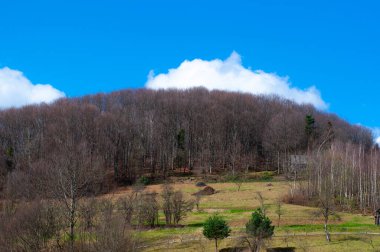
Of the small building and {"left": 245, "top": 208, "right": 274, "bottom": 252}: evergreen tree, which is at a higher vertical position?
the small building

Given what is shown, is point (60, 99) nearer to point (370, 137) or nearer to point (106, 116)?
point (106, 116)

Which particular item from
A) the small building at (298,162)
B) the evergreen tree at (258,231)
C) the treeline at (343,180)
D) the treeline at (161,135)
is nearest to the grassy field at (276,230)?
the evergreen tree at (258,231)

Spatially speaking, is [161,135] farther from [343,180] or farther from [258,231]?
[258,231]

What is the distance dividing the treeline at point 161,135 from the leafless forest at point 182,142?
0.26 meters

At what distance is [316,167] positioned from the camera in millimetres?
68812

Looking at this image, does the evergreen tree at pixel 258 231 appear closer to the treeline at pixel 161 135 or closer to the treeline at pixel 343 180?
the treeline at pixel 343 180

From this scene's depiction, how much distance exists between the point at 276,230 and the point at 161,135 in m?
71.4

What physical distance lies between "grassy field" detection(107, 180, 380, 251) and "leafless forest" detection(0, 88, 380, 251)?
9103 mm

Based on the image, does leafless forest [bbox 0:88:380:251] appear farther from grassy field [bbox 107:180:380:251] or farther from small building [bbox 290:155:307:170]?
grassy field [bbox 107:180:380:251]

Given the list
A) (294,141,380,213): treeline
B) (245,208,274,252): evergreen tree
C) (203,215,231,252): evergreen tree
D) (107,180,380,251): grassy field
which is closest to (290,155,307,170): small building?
(294,141,380,213): treeline

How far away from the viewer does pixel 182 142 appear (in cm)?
11006

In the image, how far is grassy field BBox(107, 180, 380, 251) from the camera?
1462 inches

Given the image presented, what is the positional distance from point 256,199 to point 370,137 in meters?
92.3

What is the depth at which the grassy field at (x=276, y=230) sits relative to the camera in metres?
37.1
